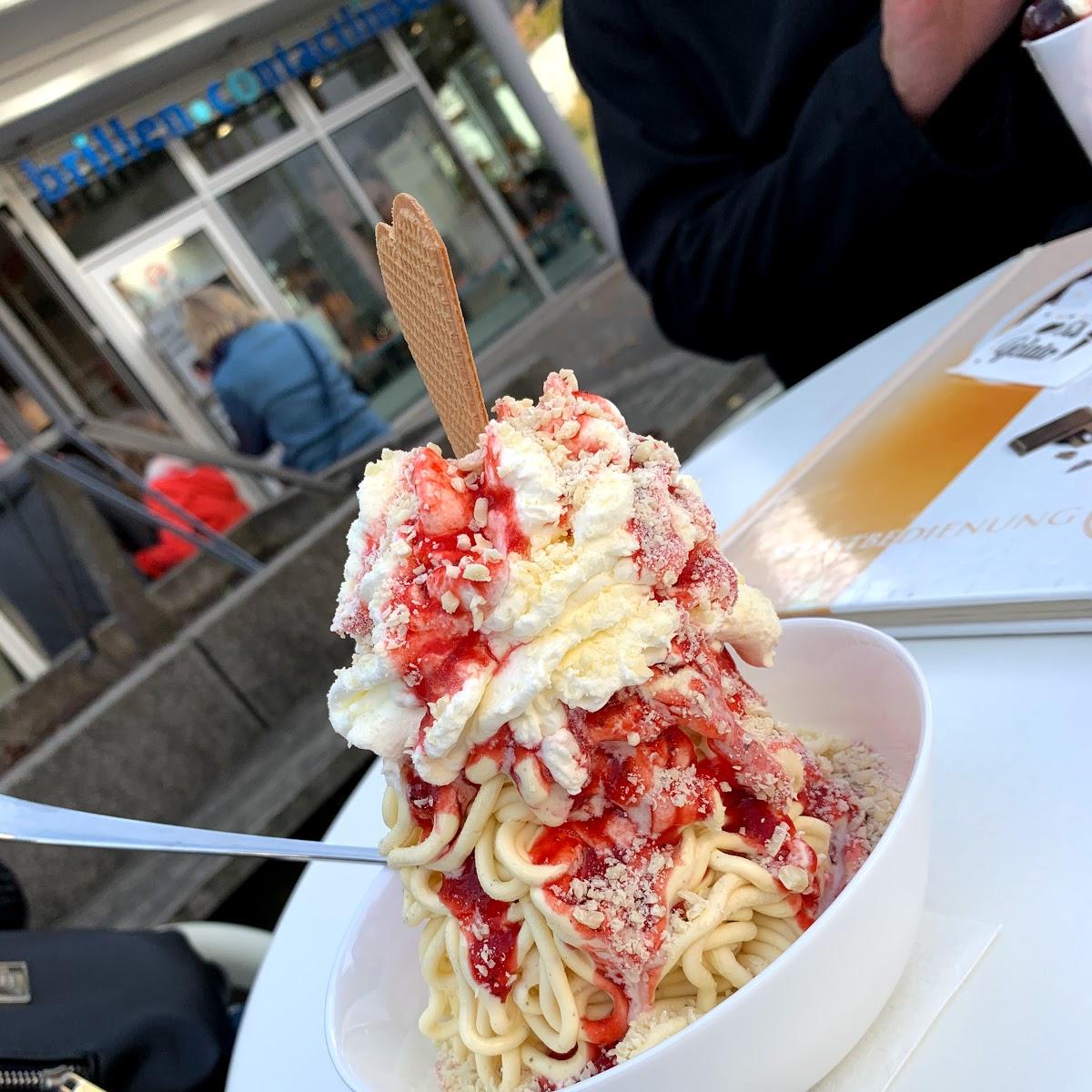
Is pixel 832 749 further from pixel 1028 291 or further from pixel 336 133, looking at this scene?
pixel 336 133

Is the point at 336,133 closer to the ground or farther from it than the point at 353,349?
farther from it

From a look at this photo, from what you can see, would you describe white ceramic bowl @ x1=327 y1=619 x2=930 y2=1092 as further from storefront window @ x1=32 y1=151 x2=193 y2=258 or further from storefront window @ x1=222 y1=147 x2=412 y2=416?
storefront window @ x1=222 y1=147 x2=412 y2=416

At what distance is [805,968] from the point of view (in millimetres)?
550

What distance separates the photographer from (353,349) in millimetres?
7324

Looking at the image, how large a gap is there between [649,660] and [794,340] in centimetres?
132

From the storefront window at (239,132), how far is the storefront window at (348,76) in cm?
32

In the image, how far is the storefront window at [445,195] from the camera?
24.5 ft

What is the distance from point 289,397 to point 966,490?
4379 millimetres

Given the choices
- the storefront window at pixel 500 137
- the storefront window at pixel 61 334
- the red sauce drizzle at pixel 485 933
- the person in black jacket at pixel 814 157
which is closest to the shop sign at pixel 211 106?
the storefront window at pixel 500 137

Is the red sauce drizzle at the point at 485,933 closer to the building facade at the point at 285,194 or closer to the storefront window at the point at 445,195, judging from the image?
the building facade at the point at 285,194

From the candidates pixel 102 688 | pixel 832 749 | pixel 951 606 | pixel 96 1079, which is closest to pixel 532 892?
pixel 832 749

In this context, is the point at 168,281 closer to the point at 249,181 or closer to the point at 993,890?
the point at 249,181

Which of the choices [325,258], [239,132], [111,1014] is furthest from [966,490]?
[239,132]

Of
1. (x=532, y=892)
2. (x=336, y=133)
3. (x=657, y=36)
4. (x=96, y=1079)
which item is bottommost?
(x=96, y=1079)
